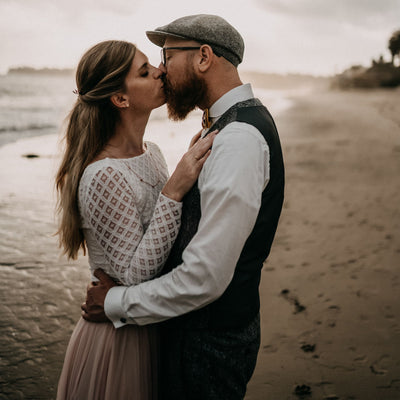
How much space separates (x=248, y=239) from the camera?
5.79ft

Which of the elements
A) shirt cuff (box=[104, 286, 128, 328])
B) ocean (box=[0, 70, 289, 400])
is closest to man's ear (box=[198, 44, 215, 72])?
ocean (box=[0, 70, 289, 400])

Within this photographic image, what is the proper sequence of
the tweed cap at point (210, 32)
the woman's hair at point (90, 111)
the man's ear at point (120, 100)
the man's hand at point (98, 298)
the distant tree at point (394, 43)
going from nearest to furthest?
1. the tweed cap at point (210, 32)
2. the man's hand at point (98, 298)
3. the woman's hair at point (90, 111)
4. the man's ear at point (120, 100)
5. the distant tree at point (394, 43)

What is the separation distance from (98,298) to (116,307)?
0.72 ft

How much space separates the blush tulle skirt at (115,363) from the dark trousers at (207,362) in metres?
0.16

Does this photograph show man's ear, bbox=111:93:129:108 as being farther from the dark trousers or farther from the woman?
the dark trousers

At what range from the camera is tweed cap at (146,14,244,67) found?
6.38ft

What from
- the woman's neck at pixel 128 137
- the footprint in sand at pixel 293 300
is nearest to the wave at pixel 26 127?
the footprint in sand at pixel 293 300

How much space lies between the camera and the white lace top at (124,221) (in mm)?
1847

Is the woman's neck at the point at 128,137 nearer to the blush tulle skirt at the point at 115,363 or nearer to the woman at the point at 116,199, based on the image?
the woman at the point at 116,199

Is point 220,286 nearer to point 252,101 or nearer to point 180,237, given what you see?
point 180,237

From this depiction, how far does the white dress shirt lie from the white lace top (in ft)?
0.55

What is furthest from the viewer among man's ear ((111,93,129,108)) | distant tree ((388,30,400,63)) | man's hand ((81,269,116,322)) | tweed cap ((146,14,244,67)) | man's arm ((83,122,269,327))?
distant tree ((388,30,400,63))

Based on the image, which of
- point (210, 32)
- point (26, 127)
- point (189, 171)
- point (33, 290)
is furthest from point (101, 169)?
point (26, 127)

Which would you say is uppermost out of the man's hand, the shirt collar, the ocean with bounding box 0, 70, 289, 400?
the shirt collar
